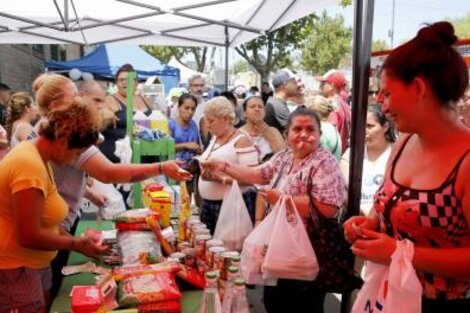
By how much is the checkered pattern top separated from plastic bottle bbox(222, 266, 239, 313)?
562 millimetres

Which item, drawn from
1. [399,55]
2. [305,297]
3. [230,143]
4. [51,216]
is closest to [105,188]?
[230,143]

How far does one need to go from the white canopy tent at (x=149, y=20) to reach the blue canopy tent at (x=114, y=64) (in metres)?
3.57

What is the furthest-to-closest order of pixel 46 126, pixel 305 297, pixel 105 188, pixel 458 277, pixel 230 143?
pixel 230 143, pixel 105 188, pixel 305 297, pixel 46 126, pixel 458 277

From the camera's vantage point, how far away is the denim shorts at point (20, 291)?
1.81 m

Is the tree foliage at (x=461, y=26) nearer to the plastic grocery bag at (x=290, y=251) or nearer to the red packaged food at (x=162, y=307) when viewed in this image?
the plastic grocery bag at (x=290, y=251)

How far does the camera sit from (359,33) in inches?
87.4

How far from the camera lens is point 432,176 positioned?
143 centimetres

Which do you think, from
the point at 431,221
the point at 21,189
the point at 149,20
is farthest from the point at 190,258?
the point at 149,20

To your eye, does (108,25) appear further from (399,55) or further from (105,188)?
(399,55)

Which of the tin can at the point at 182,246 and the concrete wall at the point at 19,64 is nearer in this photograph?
the tin can at the point at 182,246

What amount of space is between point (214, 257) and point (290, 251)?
0.57 meters

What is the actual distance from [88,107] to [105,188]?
4.14 feet

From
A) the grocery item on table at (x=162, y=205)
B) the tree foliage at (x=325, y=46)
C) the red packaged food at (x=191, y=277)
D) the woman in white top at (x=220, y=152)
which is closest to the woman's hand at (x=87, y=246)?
the red packaged food at (x=191, y=277)

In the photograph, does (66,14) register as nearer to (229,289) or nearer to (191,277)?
(191,277)
